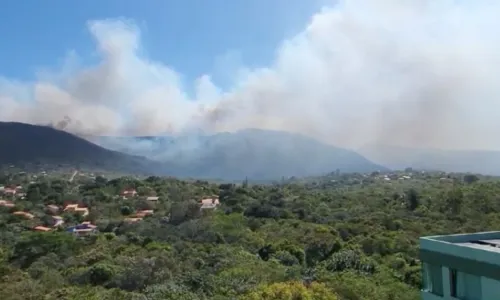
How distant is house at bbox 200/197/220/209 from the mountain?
3669 inches

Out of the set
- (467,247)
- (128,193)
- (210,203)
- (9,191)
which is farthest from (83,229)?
(467,247)

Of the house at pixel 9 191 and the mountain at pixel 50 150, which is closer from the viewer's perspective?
the house at pixel 9 191

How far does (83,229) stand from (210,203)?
47.6 ft

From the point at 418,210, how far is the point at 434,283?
35.9 metres

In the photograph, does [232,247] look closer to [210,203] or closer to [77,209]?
[210,203]

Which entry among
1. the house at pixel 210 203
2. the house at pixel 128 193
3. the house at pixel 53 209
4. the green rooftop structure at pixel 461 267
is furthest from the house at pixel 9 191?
the green rooftop structure at pixel 461 267

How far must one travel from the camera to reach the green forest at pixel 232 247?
21.5 metres

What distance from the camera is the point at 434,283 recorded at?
408 inches

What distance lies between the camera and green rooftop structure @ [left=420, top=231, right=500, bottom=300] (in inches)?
350

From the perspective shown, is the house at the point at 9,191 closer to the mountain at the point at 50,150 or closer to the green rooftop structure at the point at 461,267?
the mountain at the point at 50,150

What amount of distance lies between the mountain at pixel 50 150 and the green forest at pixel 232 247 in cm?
9201

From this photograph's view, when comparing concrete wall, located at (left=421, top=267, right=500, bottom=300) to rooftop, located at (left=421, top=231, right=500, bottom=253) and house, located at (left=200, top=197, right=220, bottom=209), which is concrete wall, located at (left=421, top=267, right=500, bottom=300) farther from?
house, located at (left=200, top=197, right=220, bottom=209)

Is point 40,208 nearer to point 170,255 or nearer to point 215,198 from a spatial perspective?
point 215,198

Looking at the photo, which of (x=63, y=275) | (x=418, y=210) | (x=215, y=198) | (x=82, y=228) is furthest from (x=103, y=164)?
(x=63, y=275)
